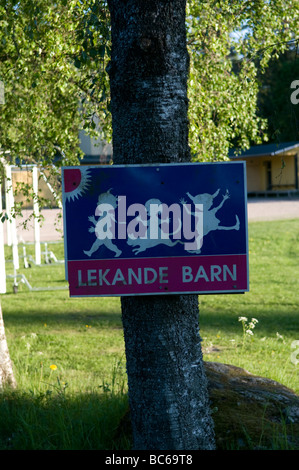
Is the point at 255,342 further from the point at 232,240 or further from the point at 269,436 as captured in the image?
the point at 232,240

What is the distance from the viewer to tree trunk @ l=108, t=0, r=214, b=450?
251 cm

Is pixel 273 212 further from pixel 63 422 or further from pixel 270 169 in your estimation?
pixel 63 422

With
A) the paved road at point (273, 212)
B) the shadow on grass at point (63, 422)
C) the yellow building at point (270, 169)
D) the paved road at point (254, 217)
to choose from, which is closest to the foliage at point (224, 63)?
the shadow on grass at point (63, 422)

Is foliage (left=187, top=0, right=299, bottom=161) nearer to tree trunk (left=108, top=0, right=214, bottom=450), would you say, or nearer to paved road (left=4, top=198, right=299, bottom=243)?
tree trunk (left=108, top=0, right=214, bottom=450)

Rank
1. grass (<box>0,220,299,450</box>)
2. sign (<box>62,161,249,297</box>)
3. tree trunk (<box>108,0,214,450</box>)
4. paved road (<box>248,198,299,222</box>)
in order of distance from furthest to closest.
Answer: paved road (<box>248,198,299,222</box>) → grass (<box>0,220,299,450</box>) → tree trunk (<box>108,0,214,450</box>) → sign (<box>62,161,249,297</box>)

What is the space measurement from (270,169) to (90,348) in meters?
A: 38.6

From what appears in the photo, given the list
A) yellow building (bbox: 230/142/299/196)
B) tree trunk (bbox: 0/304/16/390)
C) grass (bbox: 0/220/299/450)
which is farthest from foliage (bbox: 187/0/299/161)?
yellow building (bbox: 230/142/299/196)

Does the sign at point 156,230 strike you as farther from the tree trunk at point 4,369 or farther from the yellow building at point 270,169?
the yellow building at point 270,169

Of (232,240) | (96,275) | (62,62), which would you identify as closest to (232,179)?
(232,240)

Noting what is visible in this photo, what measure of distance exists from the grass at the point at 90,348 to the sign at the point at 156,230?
119 cm

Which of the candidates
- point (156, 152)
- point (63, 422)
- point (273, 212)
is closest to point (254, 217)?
point (273, 212)

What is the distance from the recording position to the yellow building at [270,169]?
138 ft

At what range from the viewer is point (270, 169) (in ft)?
147

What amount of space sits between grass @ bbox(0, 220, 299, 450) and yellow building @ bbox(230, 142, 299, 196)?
25.8 m
